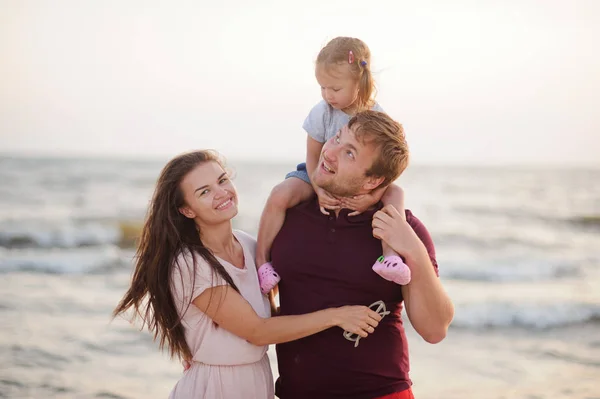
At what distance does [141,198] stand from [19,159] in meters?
7.59

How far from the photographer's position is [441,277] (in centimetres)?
1254

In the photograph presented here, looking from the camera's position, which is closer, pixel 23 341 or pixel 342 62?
pixel 342 62

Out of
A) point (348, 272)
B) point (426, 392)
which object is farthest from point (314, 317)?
point (426, 392)

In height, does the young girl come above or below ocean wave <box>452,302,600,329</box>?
above

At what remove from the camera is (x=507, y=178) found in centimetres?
2891

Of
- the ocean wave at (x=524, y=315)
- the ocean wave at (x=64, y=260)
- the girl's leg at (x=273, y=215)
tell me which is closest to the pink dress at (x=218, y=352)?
the girl's leg at (x=273, y=215)

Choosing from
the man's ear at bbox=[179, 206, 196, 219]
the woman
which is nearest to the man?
the woman

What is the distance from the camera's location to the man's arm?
10.3 ft

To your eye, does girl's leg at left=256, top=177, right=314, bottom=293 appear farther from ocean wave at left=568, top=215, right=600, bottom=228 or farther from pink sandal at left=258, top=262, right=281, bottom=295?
ocean wave at left=568, top=215, right=600, bottom=228

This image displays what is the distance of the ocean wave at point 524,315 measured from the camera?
387 inches

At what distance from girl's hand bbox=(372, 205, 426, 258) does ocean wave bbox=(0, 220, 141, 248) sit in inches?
485

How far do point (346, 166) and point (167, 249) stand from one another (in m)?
0.88

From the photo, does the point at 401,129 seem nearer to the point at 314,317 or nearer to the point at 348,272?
the point at 348,272

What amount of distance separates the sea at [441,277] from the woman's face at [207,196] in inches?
144
